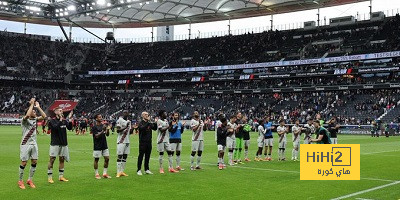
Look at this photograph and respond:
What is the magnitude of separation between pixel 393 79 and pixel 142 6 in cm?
3933

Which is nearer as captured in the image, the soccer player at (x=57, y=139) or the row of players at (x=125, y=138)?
the row of players at (x=125, y=138)

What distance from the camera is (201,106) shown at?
7131 cm

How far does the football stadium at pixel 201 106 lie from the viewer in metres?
12.9

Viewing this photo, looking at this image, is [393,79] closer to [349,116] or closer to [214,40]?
[349,116]

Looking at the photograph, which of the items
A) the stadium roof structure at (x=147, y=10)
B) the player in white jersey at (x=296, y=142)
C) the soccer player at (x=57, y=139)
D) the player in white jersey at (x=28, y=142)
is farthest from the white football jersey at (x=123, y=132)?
the stadium roof structure at (x=147, y=10)

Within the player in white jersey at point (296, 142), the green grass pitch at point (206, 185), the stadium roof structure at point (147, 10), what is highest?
the stadium roof structure at point (147, 10)

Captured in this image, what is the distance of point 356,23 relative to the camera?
6906 centimetres

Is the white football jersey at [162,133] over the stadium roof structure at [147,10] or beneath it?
beneath

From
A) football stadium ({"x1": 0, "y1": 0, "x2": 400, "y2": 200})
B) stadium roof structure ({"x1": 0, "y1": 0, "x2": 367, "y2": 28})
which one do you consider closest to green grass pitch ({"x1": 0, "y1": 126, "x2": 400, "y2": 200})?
football stadium ({"x1": 0, "y1": 0, "x2": 400, "y2": 200})

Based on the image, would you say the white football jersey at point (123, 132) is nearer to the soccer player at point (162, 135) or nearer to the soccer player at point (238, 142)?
the soccer player at point (162, 135)

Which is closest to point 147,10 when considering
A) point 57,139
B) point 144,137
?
point 144,137

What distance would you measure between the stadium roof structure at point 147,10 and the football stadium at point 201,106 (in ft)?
0.94

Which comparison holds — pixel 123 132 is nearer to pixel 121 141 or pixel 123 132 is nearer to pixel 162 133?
pixel 121 141

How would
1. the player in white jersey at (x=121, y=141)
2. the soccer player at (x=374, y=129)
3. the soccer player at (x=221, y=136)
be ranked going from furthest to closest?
the soccer player at (x=374, y=129) → the soccer player at (x=221, y=136) → the player in white jersey at (x=121, y=141)
